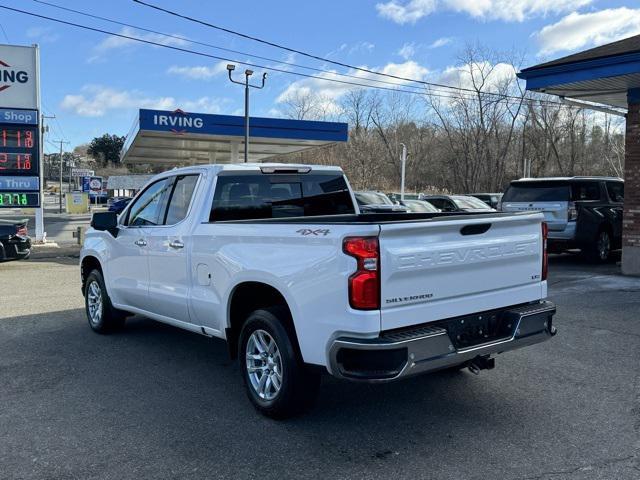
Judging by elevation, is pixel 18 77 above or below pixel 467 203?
above

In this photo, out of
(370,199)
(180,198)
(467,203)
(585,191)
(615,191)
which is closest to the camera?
(180,198)

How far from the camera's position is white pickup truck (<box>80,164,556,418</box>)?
368cm

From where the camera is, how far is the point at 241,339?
15.2 feet

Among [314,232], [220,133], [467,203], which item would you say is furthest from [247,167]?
[220,133]

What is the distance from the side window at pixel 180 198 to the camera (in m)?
5.54

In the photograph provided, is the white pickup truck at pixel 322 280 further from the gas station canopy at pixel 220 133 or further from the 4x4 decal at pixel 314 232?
the gas station canopy at pixel 220 133

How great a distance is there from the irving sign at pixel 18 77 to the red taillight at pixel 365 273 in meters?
17.2

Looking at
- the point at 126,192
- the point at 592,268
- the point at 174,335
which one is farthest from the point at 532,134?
the point at 126,192

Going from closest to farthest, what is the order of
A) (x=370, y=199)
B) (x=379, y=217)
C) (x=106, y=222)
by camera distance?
Answer: (x=379, y=217) < (x=106, y=222) < (x=370, y=199)

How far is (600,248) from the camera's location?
1323 cm

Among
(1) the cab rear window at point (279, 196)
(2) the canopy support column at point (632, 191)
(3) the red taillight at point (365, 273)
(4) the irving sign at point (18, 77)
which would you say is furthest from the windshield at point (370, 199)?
(3) the red taillight at point (365, 273)

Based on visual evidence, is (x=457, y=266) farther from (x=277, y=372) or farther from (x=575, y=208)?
(x=575, y=208)

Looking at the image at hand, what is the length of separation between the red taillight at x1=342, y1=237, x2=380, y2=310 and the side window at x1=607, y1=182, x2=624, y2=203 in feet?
38.4

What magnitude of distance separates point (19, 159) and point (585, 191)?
15.3 m
